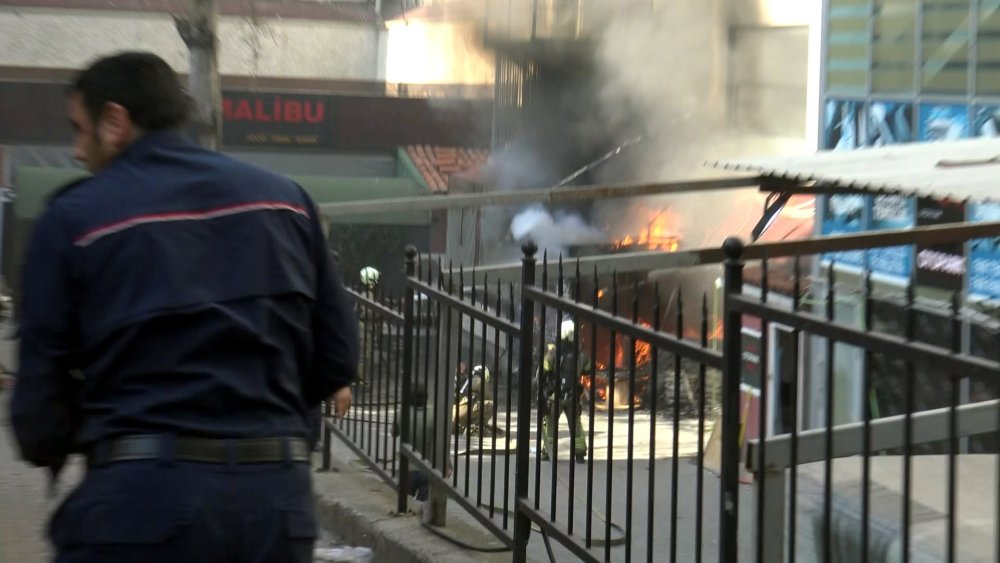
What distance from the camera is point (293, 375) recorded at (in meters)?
2.69

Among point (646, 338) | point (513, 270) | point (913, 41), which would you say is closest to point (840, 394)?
point (913, 41)

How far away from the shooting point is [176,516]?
2.40m

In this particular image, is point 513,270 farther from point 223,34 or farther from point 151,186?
point 223,34

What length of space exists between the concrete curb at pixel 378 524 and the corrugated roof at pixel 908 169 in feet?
6.50

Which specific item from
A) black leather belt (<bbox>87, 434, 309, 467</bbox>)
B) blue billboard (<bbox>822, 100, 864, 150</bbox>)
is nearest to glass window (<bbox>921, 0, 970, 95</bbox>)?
blue billboard (<bbox>822, 100, 864, 150</bbox>)

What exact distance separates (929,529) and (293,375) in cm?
178

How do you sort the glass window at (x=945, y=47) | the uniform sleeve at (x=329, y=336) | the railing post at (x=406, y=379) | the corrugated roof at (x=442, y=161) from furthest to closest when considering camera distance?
the corrugated roof at (x=442, y=161)
the glass window at (x=945, y=47)
the railing post at (x=406, y=379)
the uniform sleeve at (x=329, y=336)

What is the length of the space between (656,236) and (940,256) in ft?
40.0

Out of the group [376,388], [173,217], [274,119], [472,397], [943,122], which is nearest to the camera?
[173,217]

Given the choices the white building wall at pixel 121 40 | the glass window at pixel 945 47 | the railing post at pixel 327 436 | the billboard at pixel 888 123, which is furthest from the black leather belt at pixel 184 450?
the white building wall at pixel 121 40

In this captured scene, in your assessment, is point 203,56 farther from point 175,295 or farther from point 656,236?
point 656,236

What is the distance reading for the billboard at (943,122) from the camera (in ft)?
42.1

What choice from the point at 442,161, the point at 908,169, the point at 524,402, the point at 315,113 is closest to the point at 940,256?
the point at 908,169

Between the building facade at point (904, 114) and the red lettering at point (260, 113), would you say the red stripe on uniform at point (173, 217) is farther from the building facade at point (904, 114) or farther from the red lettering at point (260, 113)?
the red lettering at point (260, 113)
